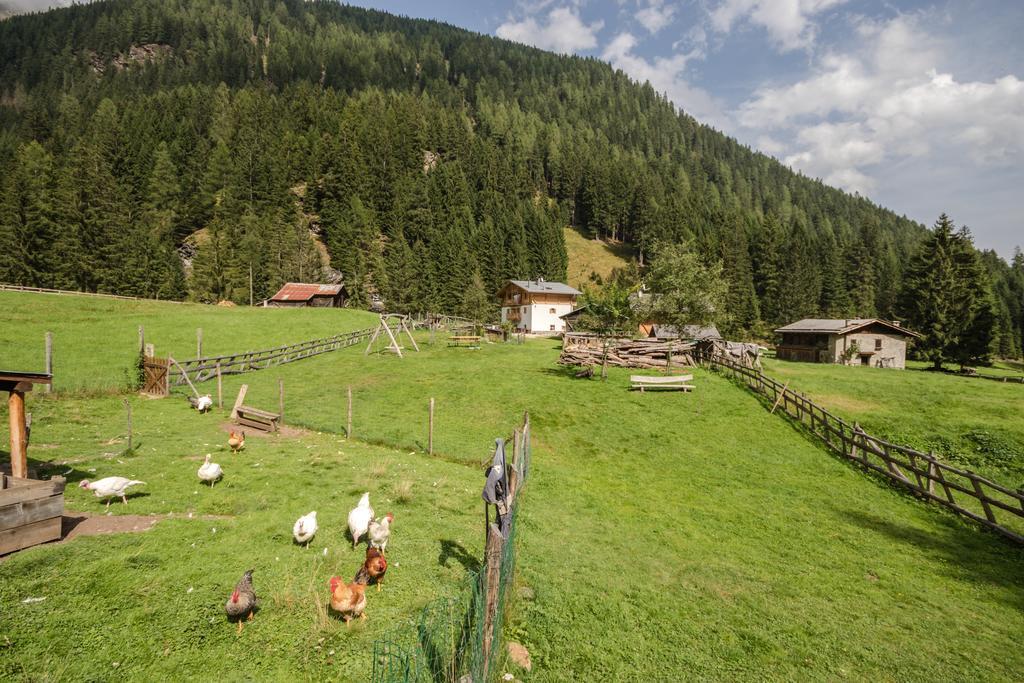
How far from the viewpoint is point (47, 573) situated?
22.8 ft

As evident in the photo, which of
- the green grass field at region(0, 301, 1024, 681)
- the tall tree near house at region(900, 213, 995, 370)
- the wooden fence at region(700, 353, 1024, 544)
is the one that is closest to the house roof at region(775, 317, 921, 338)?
the tall tree near house at region(900, 213, 995, 370)

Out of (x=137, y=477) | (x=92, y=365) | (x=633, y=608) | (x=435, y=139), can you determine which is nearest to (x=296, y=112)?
(x=435, y=139)

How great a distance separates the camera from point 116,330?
114 feet

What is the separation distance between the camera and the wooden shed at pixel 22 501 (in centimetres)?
735

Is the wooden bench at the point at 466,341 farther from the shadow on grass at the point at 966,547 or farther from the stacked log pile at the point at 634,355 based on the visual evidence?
the shadow on grass at the point at 966,547

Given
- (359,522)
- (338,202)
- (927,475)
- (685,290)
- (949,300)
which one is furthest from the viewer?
(338,202)

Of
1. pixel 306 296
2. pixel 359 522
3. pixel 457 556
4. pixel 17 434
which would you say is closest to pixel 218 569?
pixel 359 522

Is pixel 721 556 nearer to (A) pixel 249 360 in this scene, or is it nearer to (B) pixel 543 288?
(A) pixel 249 360

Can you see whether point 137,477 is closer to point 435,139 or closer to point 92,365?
point 92,365

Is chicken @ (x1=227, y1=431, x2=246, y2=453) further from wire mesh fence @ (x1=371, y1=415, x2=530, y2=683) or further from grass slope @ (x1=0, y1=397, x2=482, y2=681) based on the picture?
wire mesh fence @ (x1=371, y1=415, x2=530, y2=683)

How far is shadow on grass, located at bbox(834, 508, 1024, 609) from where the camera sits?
443 inches

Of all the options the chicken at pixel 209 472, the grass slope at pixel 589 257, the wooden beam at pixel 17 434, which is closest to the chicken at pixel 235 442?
the chicken at pixel 209 472

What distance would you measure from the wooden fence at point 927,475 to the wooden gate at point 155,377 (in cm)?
3311

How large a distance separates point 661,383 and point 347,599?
24301mm
